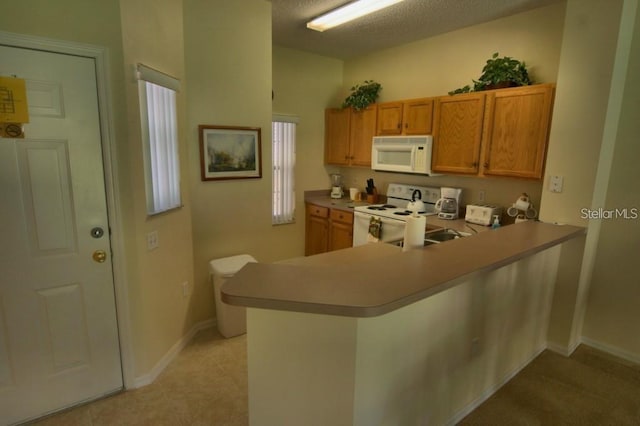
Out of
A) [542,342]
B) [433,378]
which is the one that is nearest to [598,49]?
[542,342]

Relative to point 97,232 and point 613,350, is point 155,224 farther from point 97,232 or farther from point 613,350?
point 613,350

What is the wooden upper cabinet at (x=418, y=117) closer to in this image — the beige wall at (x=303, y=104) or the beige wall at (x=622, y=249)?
the beige wall at (x=303, y=104)

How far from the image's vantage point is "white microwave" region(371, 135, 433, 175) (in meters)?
3.60

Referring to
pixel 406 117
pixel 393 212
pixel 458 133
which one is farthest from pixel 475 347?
pixel 406 117

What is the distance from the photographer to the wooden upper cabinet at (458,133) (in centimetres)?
319

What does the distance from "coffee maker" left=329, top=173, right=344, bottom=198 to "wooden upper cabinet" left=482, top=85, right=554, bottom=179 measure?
210 cm

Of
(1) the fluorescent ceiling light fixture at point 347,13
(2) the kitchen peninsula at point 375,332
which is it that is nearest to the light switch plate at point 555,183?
(2) the kitchen peninsula at point 375,332

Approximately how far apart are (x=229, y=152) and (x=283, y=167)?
141cm

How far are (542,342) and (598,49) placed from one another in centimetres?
226

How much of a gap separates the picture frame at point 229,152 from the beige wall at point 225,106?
51 mm

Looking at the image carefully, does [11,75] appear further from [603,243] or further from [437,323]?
[603,243]

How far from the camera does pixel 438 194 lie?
391 cm

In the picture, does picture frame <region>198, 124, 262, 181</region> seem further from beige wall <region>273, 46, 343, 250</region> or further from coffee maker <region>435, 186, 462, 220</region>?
coffee maker <region>435, 186, 462, 220</region>

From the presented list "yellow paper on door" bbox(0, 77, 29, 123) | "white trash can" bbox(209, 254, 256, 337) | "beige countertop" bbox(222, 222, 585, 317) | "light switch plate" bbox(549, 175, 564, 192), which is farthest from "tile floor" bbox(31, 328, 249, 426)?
"light switch plate" bbox(549, 175, 564, 192)
